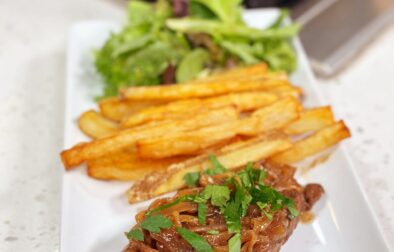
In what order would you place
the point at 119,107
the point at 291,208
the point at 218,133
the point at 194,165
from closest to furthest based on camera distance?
the point at 291,208
the point at 194,165
the point at 218,133
the point at 119,107

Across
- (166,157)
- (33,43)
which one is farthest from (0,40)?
(166,157)

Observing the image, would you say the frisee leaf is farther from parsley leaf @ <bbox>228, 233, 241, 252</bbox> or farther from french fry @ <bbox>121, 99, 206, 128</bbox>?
parsley leaf @ <bbox>228, 233, 241, 252</bbox>

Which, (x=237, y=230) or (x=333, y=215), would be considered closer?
(x=237, y=230)

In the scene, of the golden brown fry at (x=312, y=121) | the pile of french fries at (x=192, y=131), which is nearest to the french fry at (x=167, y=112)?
the pile of french fries at (x=192, y=131)

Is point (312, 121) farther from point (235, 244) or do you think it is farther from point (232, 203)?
point (235, 244)

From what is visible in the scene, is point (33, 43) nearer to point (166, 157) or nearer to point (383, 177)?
point (166, 157)

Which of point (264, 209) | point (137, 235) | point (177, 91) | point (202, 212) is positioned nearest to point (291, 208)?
point (264, 209)

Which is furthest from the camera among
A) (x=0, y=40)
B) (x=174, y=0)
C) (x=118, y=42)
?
(x=0, y=40)
